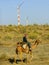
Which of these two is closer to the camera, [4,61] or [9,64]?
[9,64]

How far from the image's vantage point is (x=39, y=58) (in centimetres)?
2411

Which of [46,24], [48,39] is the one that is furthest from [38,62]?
[46,24]

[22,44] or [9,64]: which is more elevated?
[22,44]

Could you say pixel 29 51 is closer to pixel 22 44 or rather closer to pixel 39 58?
pixel 22 44

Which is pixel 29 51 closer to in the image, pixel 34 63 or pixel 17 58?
pixel 34 63

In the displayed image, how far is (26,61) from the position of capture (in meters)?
21.9

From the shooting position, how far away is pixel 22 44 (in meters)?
20.6

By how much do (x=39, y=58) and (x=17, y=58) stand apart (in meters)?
1.75

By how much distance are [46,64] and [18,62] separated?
2.03 metres
